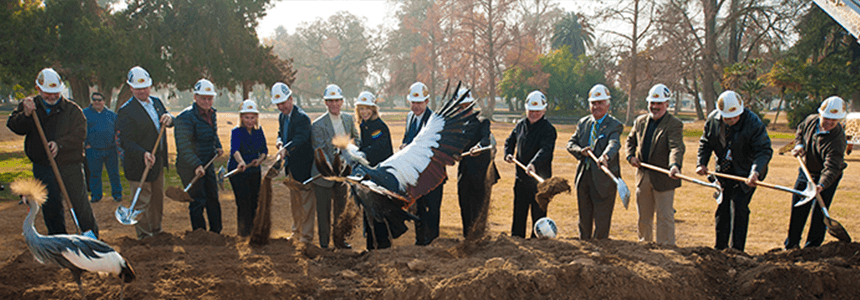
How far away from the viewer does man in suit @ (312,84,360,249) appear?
18.4 feet

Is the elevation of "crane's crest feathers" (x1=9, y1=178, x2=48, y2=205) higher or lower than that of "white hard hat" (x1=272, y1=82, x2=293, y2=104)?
lower

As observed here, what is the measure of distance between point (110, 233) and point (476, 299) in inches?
206

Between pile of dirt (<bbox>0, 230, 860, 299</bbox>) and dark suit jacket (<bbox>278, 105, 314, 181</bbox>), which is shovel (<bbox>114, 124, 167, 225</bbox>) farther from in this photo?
dark suit jacket (<bbox>278, 105, 314, 181</bbox>)

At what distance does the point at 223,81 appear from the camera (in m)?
15.3

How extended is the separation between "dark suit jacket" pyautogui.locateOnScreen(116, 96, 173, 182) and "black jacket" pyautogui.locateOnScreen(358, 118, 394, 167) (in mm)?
2273

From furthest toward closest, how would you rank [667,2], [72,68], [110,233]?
[667,2] → [72,68] → [110,233]

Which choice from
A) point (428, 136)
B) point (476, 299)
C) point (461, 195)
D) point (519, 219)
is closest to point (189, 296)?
point (476, 299)

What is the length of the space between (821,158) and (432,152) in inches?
156

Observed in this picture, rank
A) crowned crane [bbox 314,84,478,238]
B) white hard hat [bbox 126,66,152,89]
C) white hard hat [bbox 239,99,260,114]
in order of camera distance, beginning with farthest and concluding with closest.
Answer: white hard hat [bbox 239,99,260,114]
white hard hat [bbox 126,66,152,89]
crowned crane [bbox 314,84,478,238]

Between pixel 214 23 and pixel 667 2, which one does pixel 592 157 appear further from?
pixel 667 2

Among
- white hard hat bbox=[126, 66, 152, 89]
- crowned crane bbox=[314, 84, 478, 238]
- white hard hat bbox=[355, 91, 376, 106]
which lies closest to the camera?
crowned crane bbox=[314, 84, 478, 238]

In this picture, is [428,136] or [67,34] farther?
[67,34]

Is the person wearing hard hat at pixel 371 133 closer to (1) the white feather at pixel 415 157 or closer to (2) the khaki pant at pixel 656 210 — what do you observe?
(1) the white feather at pixel 415 157

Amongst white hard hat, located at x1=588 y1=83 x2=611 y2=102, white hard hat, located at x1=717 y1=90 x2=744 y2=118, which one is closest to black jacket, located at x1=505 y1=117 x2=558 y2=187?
white hard hat, located at x1=588 y1=83 x2=611 y2=102
